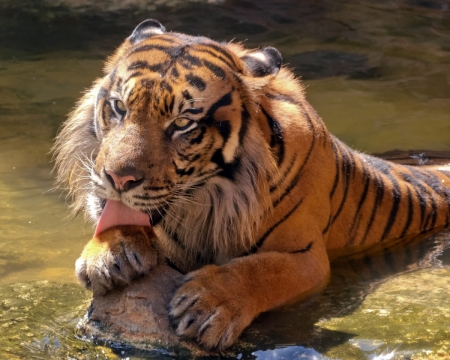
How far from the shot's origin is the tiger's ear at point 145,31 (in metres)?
3.40

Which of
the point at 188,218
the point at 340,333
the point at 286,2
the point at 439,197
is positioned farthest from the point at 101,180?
the point at 286,2

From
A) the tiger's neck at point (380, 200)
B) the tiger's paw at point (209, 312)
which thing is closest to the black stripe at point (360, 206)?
the tiger's neck at point (380, 200)

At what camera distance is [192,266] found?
3383 millimetres

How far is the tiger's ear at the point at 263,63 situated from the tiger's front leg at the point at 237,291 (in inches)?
31.1

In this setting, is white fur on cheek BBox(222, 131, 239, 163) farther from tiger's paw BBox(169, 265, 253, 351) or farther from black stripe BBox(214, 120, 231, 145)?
tiger's paw BBox(169, 265, 253, 351)

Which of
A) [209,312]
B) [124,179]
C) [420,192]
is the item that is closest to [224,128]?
[124,179]

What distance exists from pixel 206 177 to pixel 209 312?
65 cm

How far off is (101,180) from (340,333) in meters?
1.06

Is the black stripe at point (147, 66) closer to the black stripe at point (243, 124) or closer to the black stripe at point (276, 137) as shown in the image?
the black stripe at point (243, 124)

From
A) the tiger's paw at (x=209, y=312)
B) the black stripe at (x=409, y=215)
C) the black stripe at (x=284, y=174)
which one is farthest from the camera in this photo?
the black stripe at (x=409, y=215)

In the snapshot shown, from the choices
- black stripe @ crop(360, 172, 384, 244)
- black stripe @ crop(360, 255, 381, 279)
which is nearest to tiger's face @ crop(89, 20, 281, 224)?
black stripe @ crop(360, 255, 381, 279)

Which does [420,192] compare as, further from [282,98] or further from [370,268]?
[282,98]

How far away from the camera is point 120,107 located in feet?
9.82

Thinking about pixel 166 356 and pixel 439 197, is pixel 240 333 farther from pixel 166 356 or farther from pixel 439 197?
pixel 439 197
